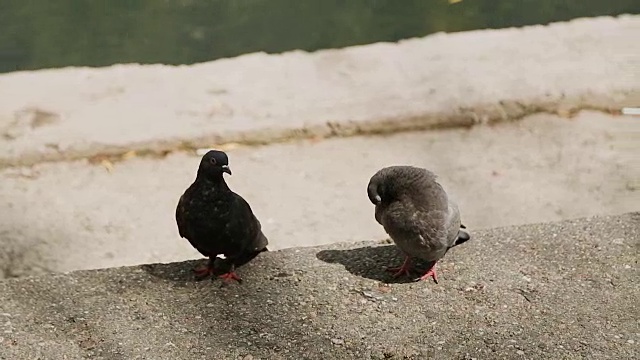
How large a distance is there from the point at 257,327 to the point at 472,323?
76 cm

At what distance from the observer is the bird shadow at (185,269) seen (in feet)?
11.6

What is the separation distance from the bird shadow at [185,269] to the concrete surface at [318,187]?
99 cm

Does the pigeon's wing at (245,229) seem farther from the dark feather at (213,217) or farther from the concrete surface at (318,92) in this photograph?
the concrete surface at (318,92)

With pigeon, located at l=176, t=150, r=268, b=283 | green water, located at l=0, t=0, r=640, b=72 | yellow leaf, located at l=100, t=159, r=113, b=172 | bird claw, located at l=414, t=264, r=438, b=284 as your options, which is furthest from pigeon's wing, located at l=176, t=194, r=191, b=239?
green water, located at l=0, t=0, r=640, b=72

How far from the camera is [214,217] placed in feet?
11.6

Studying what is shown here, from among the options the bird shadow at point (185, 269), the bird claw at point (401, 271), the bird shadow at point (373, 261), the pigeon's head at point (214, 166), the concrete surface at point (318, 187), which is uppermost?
the pigeon's head at point (214, 166)

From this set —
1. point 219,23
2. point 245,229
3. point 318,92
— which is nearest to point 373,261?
point 245,229

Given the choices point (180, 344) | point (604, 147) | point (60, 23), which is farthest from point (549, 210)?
point (60, 23)

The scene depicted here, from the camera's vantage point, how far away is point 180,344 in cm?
309

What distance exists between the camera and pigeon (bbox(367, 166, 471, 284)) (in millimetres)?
3311

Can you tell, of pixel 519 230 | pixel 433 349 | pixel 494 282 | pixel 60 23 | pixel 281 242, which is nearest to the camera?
pixel 433 349

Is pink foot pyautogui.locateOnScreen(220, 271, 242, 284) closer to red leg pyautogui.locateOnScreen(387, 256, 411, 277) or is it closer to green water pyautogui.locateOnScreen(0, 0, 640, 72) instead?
red leg pyautogui.locateOnScreen(387, 256, 411, 277)

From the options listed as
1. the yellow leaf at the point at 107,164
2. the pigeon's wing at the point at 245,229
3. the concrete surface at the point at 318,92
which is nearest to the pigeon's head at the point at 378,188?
the pigeon's wing at the point at 245,229

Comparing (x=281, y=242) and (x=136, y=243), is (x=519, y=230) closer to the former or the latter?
(x=281, y=242)
